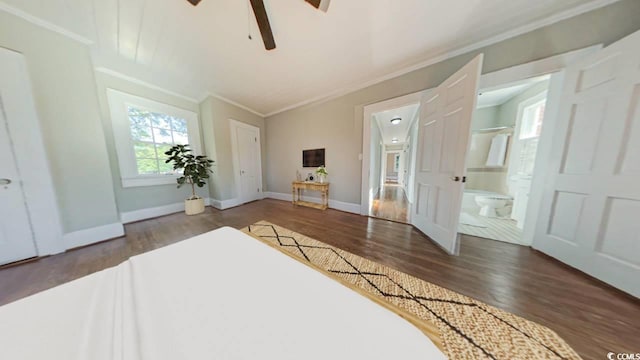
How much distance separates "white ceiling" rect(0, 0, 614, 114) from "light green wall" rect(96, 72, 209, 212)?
0.68 feet

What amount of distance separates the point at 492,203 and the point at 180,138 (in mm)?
6088

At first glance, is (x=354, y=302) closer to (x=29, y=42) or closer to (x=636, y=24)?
(x=636, y=24)

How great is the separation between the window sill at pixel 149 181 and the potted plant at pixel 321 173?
287cm

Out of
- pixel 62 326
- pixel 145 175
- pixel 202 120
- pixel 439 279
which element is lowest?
pixel 439 279

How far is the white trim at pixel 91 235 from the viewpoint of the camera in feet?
6.42

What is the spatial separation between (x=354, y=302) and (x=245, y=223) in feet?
8.17

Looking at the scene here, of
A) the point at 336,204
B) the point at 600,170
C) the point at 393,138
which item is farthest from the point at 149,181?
the point at 393,138

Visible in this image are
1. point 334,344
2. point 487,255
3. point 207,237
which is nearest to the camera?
point 334,344

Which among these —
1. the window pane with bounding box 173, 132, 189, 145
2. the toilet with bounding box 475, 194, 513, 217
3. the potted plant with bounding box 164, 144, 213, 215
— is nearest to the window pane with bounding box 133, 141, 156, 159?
the potted plant with bounding box 164, 144, 213, 215

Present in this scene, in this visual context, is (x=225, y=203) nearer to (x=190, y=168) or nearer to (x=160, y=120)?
(x=190, y=168)

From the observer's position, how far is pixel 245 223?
2707 mm

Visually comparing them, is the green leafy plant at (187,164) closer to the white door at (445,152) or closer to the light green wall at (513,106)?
the white door at (445,152)

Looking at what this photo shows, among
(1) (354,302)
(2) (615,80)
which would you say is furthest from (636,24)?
(1) (354,302)

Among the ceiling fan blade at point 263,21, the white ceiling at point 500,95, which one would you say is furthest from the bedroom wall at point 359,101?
the ceiling fan blade at point 263,21
